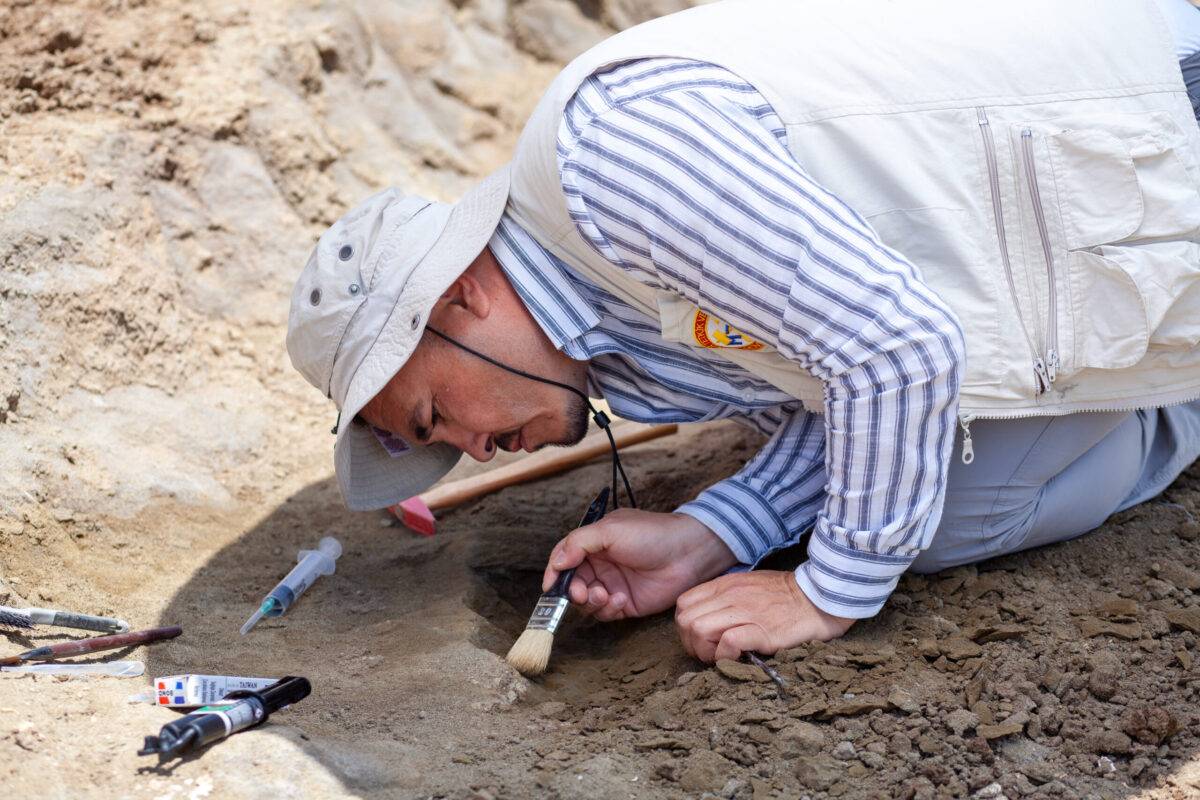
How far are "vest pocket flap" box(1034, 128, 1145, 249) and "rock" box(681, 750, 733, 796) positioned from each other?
1151 mm

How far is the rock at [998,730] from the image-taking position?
1.95 meters

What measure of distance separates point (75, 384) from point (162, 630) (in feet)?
3.15

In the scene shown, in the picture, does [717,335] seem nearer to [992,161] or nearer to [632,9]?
[992,161]

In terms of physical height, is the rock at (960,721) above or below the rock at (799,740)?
below

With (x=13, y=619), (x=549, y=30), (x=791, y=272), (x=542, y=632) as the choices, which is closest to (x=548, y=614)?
(x=542, y=632)

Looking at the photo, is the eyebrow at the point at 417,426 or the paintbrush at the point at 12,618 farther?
the eyebrow at the point at 417,426

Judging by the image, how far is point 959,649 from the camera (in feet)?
7.18

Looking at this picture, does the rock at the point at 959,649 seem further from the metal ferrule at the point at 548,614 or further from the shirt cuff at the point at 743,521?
the metal ferrule at the point at 548,614

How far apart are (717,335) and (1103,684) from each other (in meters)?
0.94

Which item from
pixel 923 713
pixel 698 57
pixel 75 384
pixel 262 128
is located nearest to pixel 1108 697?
pixel 923 713

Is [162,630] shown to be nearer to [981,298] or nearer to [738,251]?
[738,251]

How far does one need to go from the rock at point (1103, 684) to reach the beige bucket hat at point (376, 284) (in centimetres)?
139

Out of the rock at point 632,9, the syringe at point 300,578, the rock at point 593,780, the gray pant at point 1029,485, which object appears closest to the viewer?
the rock at point 593,780

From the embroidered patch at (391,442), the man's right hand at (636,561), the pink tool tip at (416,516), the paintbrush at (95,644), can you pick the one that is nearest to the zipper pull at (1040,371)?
the man's right hand at (636,561)
